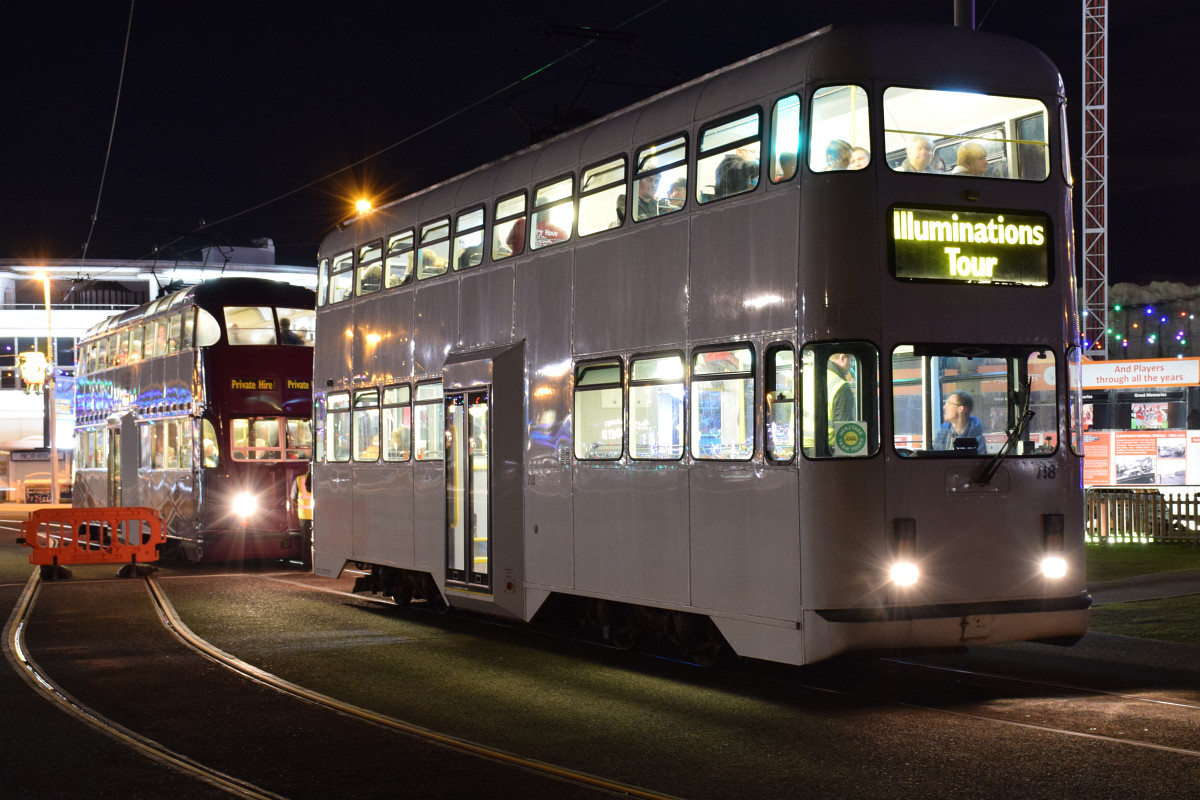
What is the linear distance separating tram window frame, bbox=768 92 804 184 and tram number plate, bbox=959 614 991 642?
10.7ft

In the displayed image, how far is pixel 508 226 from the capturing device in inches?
523

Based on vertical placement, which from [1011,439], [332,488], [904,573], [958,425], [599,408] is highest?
[599,408]

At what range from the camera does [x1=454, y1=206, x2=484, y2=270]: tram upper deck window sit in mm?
13805

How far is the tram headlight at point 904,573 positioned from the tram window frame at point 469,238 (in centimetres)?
598

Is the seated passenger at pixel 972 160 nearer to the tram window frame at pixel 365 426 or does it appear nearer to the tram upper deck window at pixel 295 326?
the tram window frame at pixel 365 426

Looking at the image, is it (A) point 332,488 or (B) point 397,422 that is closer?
(B) point 397,422

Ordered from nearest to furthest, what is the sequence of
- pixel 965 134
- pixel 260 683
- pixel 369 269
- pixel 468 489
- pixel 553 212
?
pixel 965 134 → pixel 260 683 → pixel 553 212 → pixel 468 489 → pixel 369 269

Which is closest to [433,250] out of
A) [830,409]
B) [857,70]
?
[857,70]

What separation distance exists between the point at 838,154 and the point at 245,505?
1573 centimetres

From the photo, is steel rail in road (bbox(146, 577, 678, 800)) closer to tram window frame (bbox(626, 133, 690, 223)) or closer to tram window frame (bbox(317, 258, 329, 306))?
tram window frame (bbox(626, 133, 690, 223))

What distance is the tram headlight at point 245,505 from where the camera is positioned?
74.9ft

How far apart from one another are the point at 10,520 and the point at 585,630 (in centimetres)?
3428

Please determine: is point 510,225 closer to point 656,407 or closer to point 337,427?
point 656,407

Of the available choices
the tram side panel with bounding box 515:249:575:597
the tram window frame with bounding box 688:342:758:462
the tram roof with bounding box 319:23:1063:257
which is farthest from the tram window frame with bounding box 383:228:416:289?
the tram window frame with bounding box 688:342:758:462
